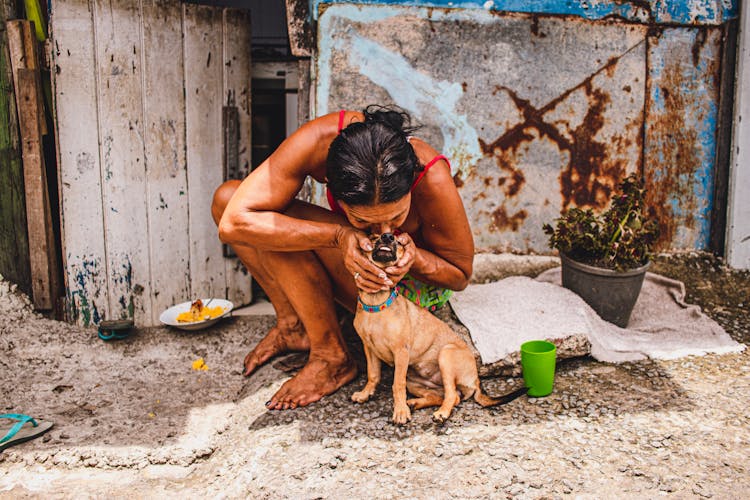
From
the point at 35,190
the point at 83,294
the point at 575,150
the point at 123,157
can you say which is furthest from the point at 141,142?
the point at 575,150

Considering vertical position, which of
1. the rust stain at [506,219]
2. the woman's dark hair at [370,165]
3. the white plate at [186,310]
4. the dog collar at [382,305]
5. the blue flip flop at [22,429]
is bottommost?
the blue flip flop at [22,429]

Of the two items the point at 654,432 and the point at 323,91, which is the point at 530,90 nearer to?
the point at 323,91

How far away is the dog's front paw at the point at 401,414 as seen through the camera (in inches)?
96.9

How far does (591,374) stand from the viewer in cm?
289

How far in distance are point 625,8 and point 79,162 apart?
352cm

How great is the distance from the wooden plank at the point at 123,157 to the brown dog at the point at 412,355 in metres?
1.91

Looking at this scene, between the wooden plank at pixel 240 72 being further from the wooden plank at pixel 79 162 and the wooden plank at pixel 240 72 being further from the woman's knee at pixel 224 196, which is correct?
the woman's knee at pixel 224 196

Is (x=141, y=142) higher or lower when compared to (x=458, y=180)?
higher

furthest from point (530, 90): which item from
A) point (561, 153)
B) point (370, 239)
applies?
point (370, 239)

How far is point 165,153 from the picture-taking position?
377 centimetres

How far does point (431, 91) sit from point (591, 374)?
1960mm

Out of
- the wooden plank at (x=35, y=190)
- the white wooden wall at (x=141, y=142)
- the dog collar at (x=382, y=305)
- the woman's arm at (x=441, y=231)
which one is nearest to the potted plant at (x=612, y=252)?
the woman's arm at (x=441, y=231)

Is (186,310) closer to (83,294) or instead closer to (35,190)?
(83,294)

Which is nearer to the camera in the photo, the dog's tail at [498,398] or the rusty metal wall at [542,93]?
the dog's tail at [498,398]
